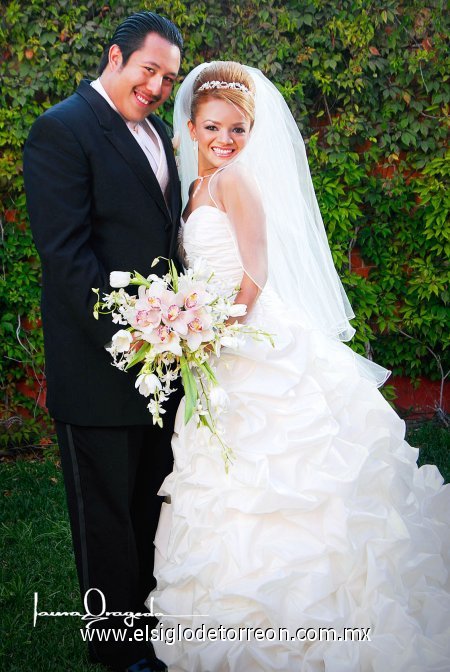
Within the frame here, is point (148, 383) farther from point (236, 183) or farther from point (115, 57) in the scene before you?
point (115, 57)

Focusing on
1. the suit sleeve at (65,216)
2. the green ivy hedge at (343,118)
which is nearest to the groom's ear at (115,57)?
the suit sleeve at (65,216)

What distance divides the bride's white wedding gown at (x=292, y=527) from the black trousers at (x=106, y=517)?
A: 6.1 inches

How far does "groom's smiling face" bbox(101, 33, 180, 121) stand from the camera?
2713 mm

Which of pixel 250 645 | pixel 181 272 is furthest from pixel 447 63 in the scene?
pixel 250 645

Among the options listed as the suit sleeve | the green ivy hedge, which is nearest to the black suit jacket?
the suit sleeve

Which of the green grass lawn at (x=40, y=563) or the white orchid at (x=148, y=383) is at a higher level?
the white orchid at (x=148, y=383)

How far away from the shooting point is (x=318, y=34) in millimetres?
5051

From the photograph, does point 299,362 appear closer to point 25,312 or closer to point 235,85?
point 235,85

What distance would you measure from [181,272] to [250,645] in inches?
56.2

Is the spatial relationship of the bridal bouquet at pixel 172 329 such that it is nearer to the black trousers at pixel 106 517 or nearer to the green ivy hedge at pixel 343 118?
the black trousers at pixel 106 517

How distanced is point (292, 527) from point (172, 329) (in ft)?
2.79

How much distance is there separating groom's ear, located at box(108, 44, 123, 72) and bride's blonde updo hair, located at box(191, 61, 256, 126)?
14.7 inches

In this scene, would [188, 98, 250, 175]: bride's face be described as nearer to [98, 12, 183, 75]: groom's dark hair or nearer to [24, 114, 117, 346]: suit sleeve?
[98, 12, 183, 75]: groom's dark hair

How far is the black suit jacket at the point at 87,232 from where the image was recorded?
2.54m
